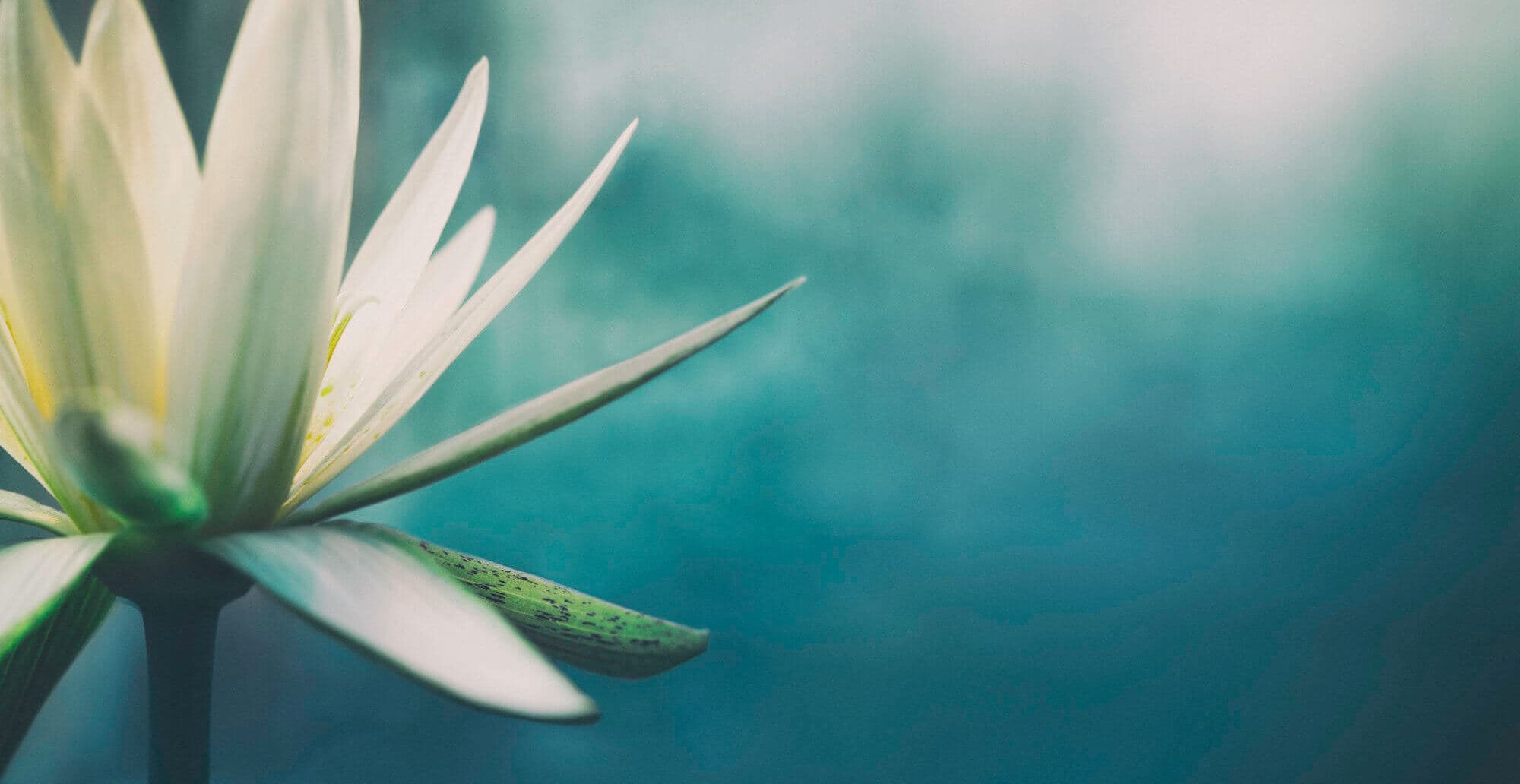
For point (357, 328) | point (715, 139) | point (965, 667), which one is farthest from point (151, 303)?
point (965, 667)

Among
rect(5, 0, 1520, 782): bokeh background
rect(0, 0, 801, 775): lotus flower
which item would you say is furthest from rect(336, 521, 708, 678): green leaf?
rect(5, 0, 1520, 782): bokeh background

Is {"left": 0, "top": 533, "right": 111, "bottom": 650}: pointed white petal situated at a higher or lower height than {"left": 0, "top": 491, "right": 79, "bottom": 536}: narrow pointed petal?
lower

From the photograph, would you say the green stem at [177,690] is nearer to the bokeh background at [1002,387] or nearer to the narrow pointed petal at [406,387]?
the narrow pointed petal at [406,387]

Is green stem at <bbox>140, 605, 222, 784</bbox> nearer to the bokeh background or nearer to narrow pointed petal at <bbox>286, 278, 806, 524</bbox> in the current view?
narrow pointed petal at <bbox>286, 278, 806, 524</bbox>

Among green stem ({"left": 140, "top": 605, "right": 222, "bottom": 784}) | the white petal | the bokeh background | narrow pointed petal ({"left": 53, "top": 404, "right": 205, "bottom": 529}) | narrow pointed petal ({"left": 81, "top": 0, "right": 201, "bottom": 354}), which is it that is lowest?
green stem ({"left": 140, "top": 605, "right": 222, "bottom": 784})

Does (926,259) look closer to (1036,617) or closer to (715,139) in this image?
(715,139)

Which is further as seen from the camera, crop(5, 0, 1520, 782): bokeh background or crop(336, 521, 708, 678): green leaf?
crop(5, 0, 1520, 782): bokeh background

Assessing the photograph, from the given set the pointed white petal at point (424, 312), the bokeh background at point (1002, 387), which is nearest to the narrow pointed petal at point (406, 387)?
the pointed white petal at point (424, 312)
